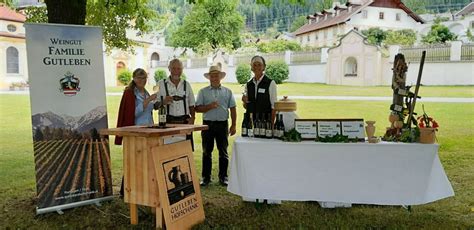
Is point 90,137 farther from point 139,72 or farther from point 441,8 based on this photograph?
point 441,8

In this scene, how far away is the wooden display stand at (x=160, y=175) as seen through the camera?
2.99 meters

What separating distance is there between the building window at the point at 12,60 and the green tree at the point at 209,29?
13934mm

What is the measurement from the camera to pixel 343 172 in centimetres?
326

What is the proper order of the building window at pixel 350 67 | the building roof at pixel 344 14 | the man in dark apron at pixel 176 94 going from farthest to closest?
1. the building roof at pixel 344 14
2. the building window at pixel 350 67
3. the man in dark apron at pixel 176 94

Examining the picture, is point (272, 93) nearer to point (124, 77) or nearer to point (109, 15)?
point (109, 15)

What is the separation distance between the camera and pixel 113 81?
27.4m

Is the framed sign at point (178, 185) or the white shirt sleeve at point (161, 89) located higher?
the white shirt sleeve at point (161, 89)

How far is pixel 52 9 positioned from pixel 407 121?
130 inches

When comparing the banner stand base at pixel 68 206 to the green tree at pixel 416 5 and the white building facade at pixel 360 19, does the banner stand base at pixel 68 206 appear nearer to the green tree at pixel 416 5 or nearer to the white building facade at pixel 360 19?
the white building facade at pixel 360 19

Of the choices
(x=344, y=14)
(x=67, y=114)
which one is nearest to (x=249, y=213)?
(x=67, y=114)

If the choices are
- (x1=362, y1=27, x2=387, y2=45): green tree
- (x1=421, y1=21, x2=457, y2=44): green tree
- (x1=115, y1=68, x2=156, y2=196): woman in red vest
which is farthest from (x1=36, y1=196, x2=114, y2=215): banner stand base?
(x1=362, y1=27, x2=387, y2=45): green tree

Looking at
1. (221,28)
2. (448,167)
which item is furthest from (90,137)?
(221,28)

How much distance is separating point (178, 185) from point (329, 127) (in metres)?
1.29

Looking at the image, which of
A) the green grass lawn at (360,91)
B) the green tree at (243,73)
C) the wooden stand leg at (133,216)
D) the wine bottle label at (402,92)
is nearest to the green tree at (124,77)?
the green grass lawn at (360,91)
